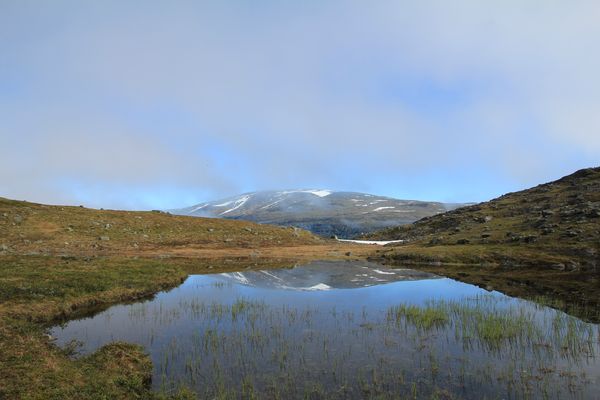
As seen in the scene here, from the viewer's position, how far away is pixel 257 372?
18703 millimetres

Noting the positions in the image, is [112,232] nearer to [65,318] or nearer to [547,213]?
[65,318]

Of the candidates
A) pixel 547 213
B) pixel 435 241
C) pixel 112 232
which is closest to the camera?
pixel 112 232

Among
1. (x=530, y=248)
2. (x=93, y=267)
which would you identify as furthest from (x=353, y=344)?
(x=530, y=248)

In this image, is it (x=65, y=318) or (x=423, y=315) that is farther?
(x=423, y=315)

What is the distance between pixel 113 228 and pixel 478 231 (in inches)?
3028

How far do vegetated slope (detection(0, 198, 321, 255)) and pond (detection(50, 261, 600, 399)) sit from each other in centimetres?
3879

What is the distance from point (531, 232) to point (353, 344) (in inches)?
2788

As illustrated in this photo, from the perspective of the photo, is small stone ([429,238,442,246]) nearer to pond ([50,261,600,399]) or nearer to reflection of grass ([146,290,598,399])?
pond ([50,261,600,399])

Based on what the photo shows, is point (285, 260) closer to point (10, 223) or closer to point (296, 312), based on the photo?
point (296, 312)

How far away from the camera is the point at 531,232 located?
262 feet

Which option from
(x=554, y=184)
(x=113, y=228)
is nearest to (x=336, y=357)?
(x=113, y=228)

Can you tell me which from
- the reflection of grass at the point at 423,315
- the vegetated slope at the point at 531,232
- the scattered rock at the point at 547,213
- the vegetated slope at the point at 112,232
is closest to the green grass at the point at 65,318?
the reflection of grass at the point at 423,315

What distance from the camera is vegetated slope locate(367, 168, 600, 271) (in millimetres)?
65375

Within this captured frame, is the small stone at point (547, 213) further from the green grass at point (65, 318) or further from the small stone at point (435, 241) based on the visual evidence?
the green grass at point (65, 318)
